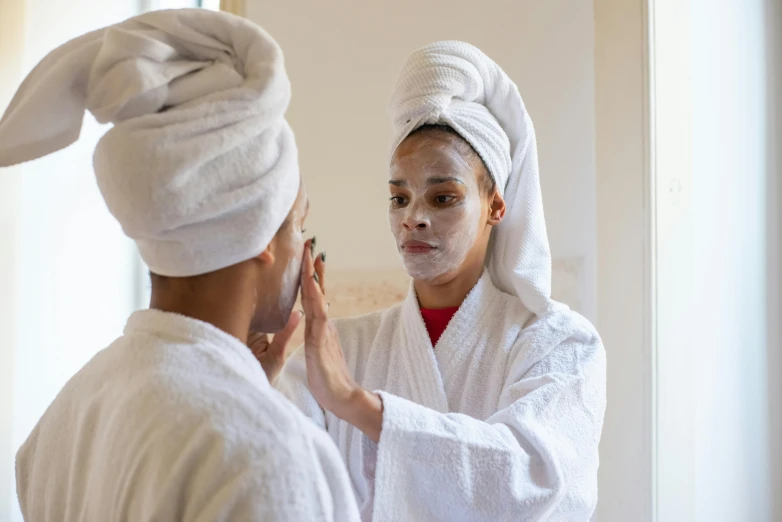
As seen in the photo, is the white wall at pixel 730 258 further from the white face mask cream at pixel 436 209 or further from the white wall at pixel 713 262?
the white face mask cream at pixel 436 209

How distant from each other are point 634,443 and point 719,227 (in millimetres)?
666

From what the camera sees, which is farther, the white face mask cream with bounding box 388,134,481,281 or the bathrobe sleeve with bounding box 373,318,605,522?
the white face mask cream with bounding box 388,134,481,281

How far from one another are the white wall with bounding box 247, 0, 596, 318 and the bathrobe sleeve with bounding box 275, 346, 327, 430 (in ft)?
2.67

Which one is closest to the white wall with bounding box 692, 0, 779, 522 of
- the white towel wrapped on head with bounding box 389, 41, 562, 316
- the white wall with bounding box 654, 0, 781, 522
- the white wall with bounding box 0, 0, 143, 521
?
the white wall with bounding box 654, 0, 781, 522

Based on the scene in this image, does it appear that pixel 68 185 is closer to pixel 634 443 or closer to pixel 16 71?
pixel 16 71

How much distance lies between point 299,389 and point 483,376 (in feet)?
1.00

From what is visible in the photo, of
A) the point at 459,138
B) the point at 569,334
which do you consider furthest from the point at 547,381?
the point at 459,138

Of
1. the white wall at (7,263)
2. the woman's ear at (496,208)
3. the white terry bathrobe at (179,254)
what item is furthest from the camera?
the white wall at (7,263)

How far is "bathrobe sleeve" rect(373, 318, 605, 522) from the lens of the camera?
1.13m

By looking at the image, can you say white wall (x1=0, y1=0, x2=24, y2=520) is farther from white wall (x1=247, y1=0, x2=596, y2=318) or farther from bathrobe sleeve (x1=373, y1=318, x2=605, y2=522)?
bathrobe sleeve (x1=373, y1=318, x2=605, y2=522)

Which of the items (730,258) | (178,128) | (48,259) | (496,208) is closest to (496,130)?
(496,208)

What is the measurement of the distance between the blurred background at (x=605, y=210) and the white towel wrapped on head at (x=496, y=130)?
0.50 m

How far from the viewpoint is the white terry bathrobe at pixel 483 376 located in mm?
1137

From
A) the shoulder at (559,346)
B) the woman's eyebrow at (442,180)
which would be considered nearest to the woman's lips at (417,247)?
the woman's eyebrow at (442,180)
